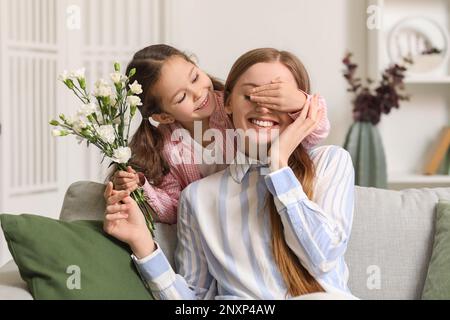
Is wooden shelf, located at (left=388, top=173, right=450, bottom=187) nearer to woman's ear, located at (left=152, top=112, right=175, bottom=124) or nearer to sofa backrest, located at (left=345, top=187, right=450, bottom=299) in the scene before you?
sofa backrest, located at (left=345, top=187, right=450, bottom=299)

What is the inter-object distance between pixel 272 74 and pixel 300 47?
7.53 ft

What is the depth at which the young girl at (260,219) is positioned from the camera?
4.58 feet

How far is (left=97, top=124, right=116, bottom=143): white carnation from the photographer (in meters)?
1.47

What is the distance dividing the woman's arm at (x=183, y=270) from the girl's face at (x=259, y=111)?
0.24m

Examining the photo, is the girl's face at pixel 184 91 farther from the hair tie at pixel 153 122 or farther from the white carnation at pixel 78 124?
the white carnation at pixel 78 124

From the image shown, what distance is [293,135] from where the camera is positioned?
1445mm

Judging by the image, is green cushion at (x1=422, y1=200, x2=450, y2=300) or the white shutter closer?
green cushion at (x1=422, y1=200, x2=450, y2=300)

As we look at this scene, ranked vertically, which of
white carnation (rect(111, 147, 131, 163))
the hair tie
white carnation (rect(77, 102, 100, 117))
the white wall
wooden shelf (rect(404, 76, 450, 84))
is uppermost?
the white wall

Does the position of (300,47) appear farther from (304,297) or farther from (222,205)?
(304,297)

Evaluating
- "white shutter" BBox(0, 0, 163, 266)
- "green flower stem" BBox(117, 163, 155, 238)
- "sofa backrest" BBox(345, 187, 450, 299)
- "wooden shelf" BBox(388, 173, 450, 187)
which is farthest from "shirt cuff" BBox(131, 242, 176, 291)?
"wooden shelf" BBox(388, 173, 450, 187)

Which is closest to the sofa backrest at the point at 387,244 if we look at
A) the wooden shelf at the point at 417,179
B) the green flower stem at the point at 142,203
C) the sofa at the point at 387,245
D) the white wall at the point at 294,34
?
the sofa at the point at 387,245

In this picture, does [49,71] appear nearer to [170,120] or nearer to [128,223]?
[170,120]

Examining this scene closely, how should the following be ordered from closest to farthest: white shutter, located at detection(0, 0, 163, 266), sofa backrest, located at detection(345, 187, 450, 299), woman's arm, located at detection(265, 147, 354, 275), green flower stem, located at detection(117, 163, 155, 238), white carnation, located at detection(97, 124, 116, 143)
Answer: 1. woman's arm, located at detection(265, 147, 354, 275)
2. white carnation, located at detection(97, 124, 116, 143)
3. green flower stem, located at detection(117, 163, 155, 238)
4. sofa backrest, located at detection(345, 187, 450, 299)
5. white shutter, located at detection(0, 0, 163, 266)

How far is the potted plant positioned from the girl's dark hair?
1.87 m
